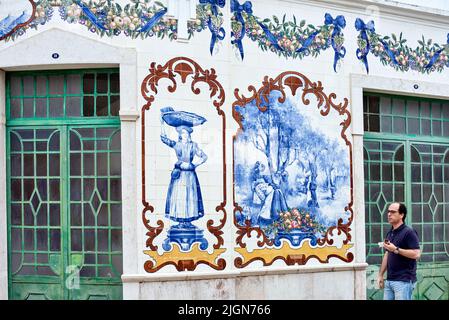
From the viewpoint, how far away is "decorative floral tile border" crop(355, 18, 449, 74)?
1048 cm

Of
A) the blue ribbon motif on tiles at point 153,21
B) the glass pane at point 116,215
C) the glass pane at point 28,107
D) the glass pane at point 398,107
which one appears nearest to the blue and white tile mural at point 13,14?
the glass pane at point 28,107

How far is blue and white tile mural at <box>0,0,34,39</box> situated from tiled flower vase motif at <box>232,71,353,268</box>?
9.04 feet

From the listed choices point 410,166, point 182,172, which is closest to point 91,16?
point 182,172

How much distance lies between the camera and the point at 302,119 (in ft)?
32.5

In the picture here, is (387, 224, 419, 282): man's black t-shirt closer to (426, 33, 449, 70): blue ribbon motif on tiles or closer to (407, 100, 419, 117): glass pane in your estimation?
(407, 100, 419, 117): glass pane

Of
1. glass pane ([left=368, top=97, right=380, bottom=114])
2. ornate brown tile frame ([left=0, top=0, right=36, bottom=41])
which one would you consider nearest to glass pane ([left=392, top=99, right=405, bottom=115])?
glass pane ([left=368, top=97, right=380, bottom=114])

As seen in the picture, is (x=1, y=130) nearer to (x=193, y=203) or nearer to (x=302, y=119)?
(x=193, y=203)

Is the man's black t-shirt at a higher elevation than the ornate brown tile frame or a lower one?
lower

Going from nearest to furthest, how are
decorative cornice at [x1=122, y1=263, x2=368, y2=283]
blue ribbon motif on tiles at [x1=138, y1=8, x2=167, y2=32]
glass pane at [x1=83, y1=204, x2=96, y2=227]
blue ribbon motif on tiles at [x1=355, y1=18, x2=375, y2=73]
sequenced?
1. decorative cornice at [x1=122, y1=263, x2=368, y2=283]
2. blue ribbon motif on tiles at [x1=138, y1=8, x2=167, y2=32]
3. glass pane at [x1=83, y1=204, x2=96, y2=227]
4. blue ribbon motif on tiles at [x1=355, y1=18, x2=375, y2=73]

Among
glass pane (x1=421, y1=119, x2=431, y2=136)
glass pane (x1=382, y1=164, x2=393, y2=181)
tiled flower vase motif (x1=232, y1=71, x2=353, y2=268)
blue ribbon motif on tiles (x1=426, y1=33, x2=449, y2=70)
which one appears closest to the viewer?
tiled flower vase motif (x1=232, y1=71, x2=353, y2=268)

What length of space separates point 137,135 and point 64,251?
5.54 feet

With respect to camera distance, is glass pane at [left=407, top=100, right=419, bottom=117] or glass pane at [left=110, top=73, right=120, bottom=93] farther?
glass pane at [left=407, top=100, right=419, bottom=117]

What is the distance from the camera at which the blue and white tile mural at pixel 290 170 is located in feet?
31.0
